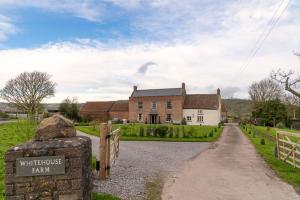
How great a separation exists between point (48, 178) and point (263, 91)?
63495 mm

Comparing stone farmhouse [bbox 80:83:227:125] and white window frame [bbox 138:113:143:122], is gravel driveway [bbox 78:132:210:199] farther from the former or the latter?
white window frame [bbox 138:113:143:122]

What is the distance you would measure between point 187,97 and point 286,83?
1841 inches

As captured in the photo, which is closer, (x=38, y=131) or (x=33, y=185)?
(x=33, y=185)

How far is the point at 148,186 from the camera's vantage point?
334 inches

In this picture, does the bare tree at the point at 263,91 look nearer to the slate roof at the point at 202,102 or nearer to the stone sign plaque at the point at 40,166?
the slate roof at the point at 202,102

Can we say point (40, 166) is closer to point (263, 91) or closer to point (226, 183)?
point (226, 183)

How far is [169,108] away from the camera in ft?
191

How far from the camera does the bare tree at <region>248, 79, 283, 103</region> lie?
60.6 metres

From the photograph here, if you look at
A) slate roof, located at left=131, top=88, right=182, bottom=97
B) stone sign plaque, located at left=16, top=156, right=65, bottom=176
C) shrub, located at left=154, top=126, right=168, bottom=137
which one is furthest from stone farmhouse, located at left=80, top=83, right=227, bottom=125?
stone sign plaque, located at left=16, top=156, right=65, bottom=176

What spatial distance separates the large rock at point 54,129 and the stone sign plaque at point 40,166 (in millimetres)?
575

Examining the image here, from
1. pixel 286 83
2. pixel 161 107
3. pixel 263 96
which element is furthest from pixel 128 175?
pixel 263 96

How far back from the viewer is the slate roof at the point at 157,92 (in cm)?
5885

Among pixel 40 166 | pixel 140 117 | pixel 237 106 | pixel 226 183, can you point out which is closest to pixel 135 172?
pixel 226 183

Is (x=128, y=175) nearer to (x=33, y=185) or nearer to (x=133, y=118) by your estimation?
(x=33, y=185)
